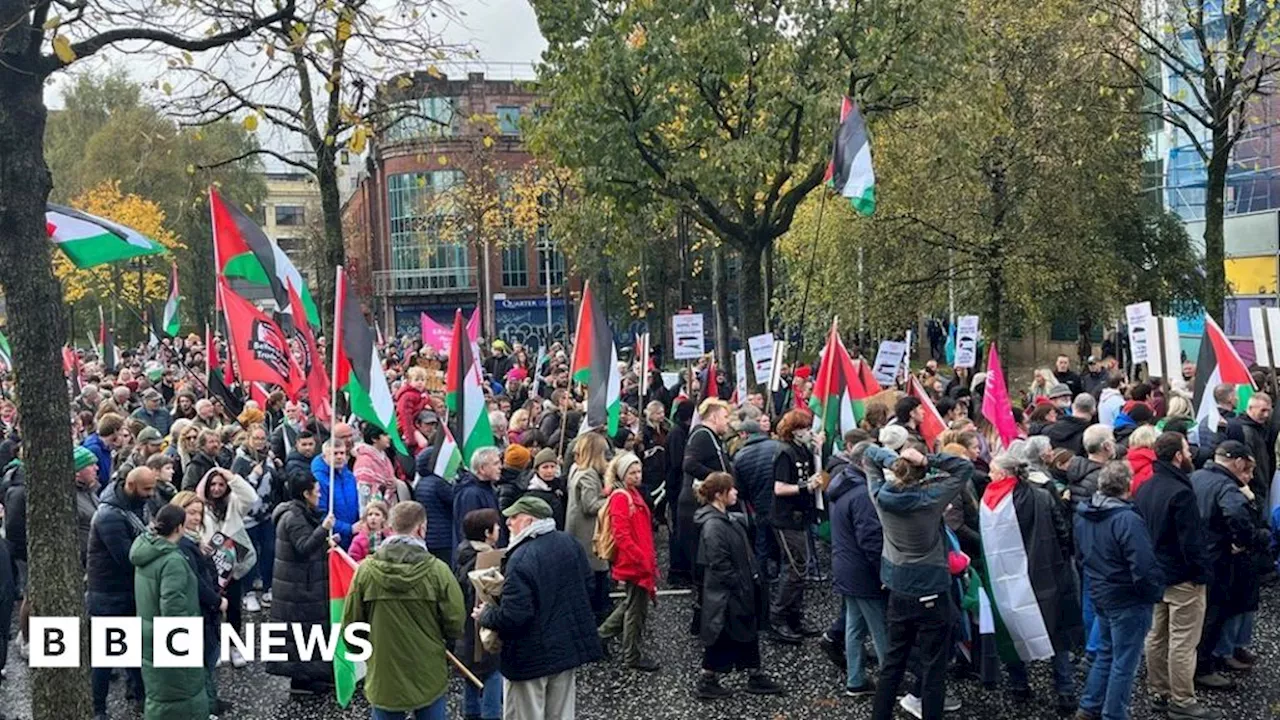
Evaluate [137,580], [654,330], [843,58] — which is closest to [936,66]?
[843,58]

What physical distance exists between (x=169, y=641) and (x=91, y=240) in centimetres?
433

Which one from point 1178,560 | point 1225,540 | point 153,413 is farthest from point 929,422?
point 153,413

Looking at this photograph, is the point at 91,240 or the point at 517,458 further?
the point at 91,240

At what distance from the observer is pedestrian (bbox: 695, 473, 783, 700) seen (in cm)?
768

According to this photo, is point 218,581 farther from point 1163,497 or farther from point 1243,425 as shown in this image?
point 1243,425

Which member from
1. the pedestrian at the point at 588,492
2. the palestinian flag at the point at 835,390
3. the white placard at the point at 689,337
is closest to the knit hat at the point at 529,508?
the pedestrian at the point at 588,492

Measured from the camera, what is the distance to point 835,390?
11.0 m

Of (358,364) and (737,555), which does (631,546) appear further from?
(358,364)

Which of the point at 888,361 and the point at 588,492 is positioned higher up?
the point at 888,361

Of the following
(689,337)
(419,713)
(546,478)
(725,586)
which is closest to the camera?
(419,713)

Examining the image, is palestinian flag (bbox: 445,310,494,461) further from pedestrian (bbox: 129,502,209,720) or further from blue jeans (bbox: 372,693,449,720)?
blue jeans (bbox: 372,693,449,720)

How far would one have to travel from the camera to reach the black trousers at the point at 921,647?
6934 millimetres

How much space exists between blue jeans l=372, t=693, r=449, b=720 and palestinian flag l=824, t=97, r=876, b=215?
826cm

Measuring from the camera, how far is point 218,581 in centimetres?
832
